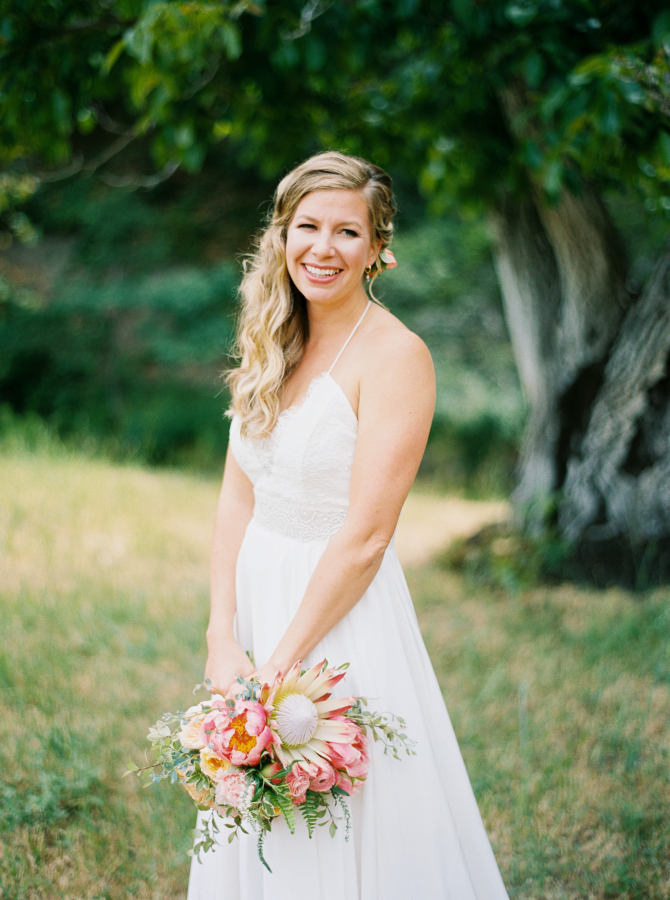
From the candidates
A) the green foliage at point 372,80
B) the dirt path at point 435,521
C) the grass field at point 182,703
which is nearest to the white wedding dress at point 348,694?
the grass field at point 182,703

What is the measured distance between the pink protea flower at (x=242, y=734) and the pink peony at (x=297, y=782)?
0.08m

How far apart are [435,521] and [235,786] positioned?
212 inches

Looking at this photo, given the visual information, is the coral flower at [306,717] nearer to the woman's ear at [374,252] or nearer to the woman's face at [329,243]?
the woman's face at [329,243]

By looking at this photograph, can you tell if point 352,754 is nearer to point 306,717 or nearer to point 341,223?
point 306,717

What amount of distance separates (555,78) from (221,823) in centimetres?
345

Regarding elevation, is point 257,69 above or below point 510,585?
above

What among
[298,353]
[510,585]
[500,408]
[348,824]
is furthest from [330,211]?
[500,408]

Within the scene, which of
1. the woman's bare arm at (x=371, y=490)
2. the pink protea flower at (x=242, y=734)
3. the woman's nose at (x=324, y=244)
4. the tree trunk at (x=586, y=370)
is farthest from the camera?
the tree trunk at (x=586, y=370)

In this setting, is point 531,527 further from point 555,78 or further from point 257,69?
point 257,69

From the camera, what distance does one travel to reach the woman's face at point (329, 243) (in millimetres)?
1789

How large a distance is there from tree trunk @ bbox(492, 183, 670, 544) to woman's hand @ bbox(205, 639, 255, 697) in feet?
11.2

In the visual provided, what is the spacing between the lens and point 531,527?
5066 mm

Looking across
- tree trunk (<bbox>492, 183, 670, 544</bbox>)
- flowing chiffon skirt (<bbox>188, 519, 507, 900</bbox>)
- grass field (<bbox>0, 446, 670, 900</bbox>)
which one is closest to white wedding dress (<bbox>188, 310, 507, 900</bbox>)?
flowing chiffon skirt (<bbox>188, 519, 507, 900</bbox>)

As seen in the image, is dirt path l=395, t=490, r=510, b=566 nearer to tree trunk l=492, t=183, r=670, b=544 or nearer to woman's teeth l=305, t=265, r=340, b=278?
tree trunk l=492, t=183, r=670, b=544
